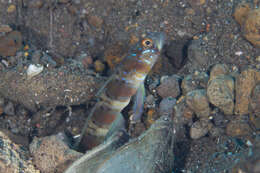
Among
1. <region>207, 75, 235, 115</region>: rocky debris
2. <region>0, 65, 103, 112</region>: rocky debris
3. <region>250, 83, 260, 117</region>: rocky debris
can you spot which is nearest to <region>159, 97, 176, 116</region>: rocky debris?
<region>207, 75, 235, 115</region>: rocky debris

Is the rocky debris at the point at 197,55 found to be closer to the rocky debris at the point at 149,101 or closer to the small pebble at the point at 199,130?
the rocky debris at the point at 149,101

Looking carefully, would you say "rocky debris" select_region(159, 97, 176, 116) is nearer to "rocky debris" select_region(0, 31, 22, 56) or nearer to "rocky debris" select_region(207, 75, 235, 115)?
"rocky debris" select_region(207, 75, 235, 115)

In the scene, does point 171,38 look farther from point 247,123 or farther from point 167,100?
point 247,123

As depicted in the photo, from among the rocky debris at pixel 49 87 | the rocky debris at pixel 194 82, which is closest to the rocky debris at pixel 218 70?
the rocky debris at pixel 194 82

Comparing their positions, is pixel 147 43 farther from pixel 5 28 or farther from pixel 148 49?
pixel 5 28

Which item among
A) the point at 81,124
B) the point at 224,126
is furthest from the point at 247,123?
the point at 81,124

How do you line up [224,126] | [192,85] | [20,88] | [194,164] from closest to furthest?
[194,164] → [224,126] → [192,85] → [20,88]
